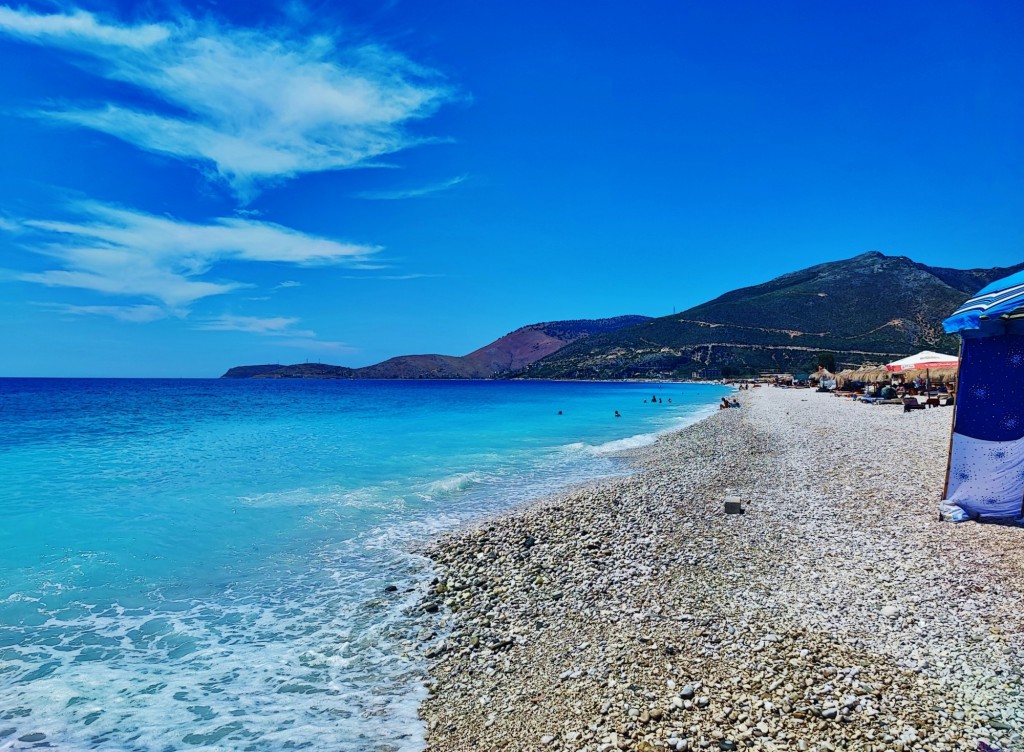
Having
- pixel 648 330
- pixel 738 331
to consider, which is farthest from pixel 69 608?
pixel 648 330

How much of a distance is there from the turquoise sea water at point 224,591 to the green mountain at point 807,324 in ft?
277

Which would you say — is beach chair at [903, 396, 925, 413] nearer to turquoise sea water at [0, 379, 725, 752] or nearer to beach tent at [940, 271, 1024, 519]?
turquoise sea water at [0, 379, 725, 752]

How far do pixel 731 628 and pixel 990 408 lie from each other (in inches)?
234

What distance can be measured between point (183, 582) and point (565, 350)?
17409cm

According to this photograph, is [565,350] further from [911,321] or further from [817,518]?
[817,518]

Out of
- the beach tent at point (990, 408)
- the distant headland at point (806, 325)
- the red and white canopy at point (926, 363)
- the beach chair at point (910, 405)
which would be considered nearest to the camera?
the beach tent at point (990, 408)

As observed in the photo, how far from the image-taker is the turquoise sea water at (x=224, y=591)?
4938 millimetres

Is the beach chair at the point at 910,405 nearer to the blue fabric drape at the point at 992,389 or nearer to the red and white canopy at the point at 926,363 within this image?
the red and white canopy at the point at 926,363

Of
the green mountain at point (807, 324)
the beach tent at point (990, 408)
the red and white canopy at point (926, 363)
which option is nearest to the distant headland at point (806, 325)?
the green mountain at point (807, 324)

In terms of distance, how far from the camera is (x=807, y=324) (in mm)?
106312

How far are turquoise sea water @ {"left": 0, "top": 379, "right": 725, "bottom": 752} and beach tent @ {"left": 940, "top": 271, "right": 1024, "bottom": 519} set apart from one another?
27.5 ft

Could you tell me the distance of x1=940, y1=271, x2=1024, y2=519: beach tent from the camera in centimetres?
761

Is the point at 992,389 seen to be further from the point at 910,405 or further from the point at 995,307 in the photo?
the point at 910,405

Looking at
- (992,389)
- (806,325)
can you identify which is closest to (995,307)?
(992,389)
